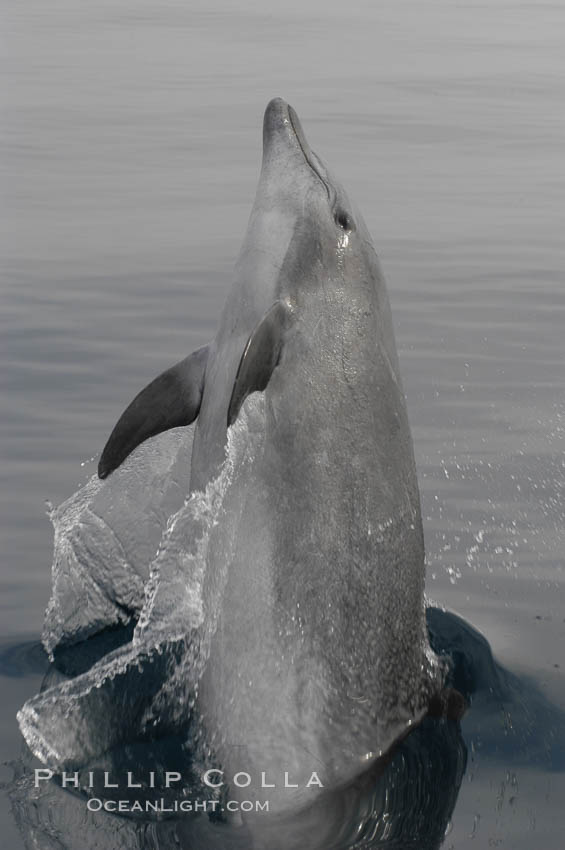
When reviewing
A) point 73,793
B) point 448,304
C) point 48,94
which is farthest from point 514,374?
point 48,94

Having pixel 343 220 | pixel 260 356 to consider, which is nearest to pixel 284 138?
pixel 343 220

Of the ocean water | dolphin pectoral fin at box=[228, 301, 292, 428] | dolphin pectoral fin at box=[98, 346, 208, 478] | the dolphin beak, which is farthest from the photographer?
the ocean water

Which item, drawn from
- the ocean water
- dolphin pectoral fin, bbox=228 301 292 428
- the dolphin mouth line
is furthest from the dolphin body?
the ocean water

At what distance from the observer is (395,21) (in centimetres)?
5288

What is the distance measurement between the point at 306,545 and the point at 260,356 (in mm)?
972

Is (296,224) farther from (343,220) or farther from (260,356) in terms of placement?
(260,356)

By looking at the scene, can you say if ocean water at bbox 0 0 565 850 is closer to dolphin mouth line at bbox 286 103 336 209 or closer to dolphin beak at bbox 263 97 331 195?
dolphin mouth line at bbox 286 103 336 209

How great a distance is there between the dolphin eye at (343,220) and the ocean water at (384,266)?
2486 millimetres

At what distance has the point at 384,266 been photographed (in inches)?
631

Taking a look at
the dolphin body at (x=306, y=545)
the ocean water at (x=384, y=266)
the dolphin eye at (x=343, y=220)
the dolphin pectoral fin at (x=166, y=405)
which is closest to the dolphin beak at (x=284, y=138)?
the dolphin eye at (x=343, y=220)

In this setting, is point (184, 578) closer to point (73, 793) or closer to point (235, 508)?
point (235, 508)

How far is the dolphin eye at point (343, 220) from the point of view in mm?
7266

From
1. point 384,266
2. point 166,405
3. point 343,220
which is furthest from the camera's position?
point 384,266

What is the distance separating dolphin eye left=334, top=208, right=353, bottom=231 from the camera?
727 centimetres
